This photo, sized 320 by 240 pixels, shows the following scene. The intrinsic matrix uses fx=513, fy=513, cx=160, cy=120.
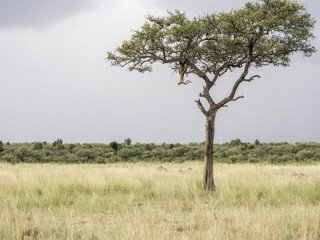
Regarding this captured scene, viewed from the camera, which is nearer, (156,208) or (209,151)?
(156,208)

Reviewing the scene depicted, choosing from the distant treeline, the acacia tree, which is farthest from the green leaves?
the distant treeline

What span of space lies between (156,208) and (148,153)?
36.1 m

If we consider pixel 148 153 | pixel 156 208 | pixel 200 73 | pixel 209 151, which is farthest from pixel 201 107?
pixel 148 153

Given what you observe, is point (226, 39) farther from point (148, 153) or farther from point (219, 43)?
point (148, 153)

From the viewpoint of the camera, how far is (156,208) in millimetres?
13430

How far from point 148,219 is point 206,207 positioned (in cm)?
294

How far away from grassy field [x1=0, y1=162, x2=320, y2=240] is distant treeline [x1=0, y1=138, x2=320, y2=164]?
76.7 feet

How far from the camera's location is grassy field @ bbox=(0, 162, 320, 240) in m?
9.33

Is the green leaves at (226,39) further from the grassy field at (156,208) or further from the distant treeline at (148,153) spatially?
the distant treeline at (148,153)

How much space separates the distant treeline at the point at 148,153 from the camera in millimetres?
45219

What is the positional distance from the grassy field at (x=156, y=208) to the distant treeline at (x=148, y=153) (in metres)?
23.4

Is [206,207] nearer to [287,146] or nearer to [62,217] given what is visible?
[62,217]

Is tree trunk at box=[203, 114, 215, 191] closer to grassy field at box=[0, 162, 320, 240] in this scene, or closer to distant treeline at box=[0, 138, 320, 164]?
grassy field at box=[0, 162, 320, 240]

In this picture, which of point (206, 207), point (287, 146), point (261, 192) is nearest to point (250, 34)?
point (261, 192)
